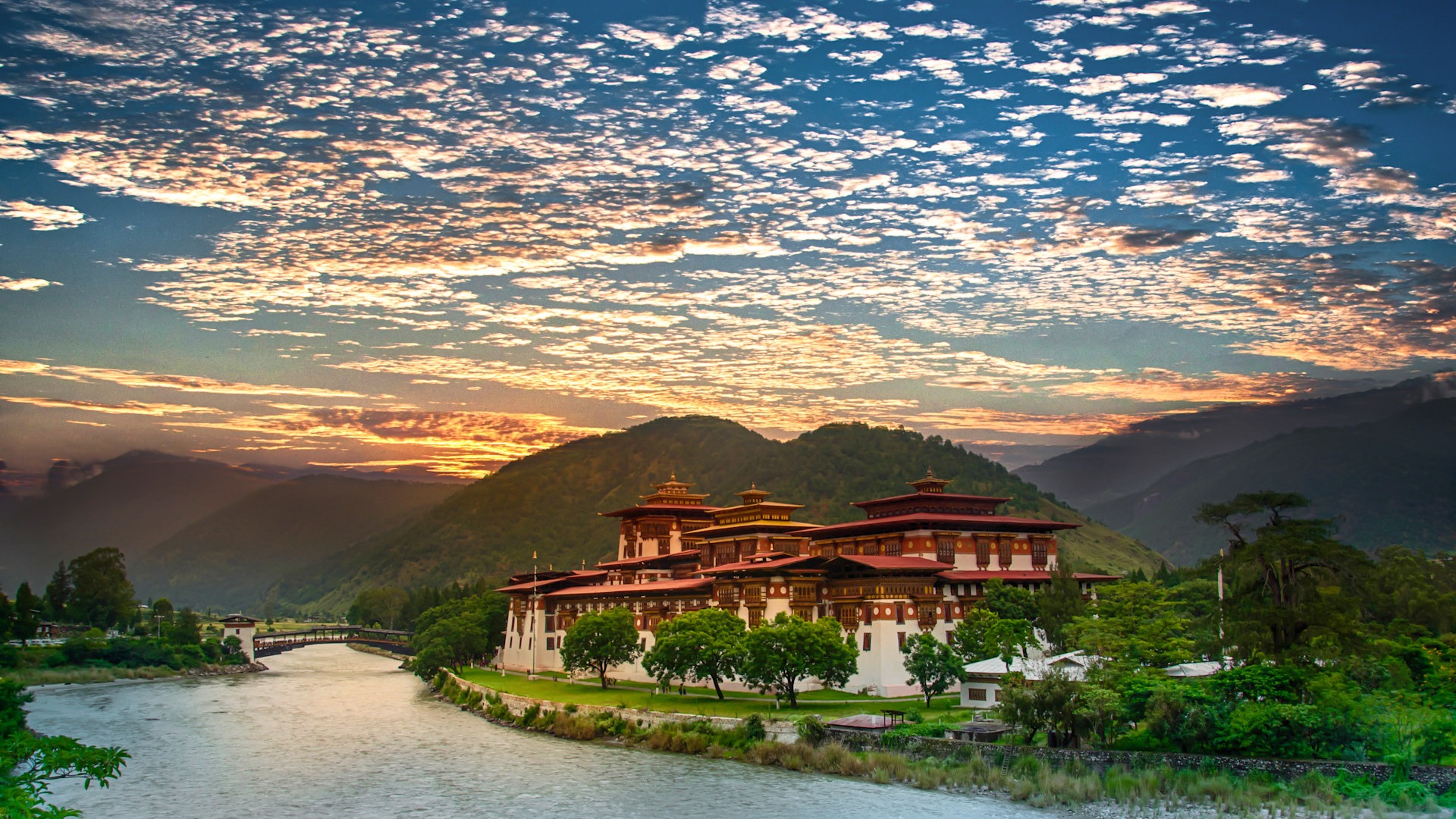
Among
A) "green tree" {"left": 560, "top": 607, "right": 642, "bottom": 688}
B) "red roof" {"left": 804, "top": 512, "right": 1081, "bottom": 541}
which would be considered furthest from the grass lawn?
"red roof" {"left": 804, "top": 512, "right": 1081, "bottom": 541}

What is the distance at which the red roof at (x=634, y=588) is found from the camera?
7694cm

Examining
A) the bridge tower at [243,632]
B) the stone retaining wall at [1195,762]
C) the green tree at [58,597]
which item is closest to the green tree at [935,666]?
the stone retaining wall at [1195,762]

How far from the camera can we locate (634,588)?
82.8 m

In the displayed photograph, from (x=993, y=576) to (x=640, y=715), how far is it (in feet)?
76.9

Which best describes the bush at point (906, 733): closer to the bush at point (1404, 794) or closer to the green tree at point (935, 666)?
the green tree at point (935, 666)

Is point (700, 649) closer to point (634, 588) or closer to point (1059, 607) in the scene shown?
point (1059, 607)

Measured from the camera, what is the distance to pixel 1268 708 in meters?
38.6

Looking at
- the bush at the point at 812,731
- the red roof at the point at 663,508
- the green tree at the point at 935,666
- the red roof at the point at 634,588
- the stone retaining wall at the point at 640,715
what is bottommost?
the stone retaining wall at the point at 640,715

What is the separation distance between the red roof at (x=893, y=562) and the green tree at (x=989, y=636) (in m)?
6.14

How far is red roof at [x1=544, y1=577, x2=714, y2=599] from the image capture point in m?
76.9

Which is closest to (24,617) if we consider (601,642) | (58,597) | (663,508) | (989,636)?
(58,597)

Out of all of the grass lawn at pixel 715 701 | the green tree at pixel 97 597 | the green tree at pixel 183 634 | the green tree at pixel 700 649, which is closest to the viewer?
the grass lawn at pixel 715 701

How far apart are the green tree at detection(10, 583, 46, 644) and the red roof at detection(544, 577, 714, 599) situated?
5551 centimetres

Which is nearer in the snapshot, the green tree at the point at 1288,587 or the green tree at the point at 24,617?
the green tree at the point at 1288,587
